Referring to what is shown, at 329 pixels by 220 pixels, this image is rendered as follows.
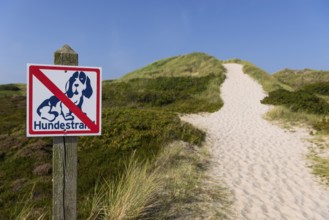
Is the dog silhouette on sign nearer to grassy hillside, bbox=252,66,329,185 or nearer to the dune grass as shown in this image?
the dune grass

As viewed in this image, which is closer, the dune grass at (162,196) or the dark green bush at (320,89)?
the dune grass at (162,196)

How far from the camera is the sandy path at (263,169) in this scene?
5.62 meters

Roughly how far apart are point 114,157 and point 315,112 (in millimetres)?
12676

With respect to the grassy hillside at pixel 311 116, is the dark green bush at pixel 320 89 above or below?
above

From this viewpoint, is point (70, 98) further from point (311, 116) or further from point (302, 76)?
point (302, 76)

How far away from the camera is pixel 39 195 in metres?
6.07

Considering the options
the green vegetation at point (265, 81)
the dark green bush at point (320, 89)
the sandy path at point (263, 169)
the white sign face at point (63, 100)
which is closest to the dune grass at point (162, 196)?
the sandy path at point (263, 169)

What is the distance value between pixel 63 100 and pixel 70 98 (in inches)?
2.6

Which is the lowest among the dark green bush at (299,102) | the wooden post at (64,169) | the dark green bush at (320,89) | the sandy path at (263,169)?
the sandy path at (263,169)

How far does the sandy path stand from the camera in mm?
5621

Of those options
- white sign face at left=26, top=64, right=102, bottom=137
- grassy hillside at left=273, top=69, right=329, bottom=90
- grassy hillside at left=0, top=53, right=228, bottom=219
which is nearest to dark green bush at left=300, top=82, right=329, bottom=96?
grassy hillside at left=0, top=53, right=228, bottom=219

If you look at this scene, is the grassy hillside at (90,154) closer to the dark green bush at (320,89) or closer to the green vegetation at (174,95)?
the green vegetation at (174,95)

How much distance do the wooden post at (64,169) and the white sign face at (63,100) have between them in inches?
3.8

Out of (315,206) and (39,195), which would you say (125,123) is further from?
(315,206)
